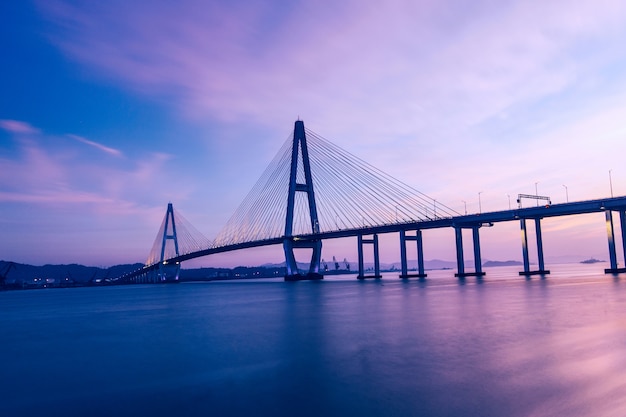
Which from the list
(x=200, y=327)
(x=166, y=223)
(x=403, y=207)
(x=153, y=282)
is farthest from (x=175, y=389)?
(x=153, y=282)

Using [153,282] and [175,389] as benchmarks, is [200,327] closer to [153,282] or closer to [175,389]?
[175,389]

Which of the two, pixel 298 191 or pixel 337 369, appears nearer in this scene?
pixel 337 369

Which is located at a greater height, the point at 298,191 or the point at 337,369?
the point at 298,191

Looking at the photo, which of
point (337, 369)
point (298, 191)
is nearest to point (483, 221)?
point (298, 191)

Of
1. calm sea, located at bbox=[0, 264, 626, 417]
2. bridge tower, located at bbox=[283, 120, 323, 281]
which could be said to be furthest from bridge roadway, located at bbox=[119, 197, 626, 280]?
calm sea, located at bbox=[0, 264, 626, 417]

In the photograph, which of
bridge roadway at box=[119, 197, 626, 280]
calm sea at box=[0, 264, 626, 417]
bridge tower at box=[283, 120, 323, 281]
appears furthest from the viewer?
bridge tower at box=[283, 120, 323, 281]

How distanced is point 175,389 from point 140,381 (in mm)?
1537

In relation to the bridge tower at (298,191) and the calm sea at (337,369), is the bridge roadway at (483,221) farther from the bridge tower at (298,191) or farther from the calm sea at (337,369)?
the calm sea at (337,369)

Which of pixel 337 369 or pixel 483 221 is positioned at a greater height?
pixel 483 221

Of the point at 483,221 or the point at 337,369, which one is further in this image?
the point at 483,221

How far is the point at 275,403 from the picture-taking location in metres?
8.95

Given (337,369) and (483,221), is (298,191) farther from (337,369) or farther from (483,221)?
(337,369)

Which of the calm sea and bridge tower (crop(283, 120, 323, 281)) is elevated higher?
bridge tower (crop(283, 120, 323, 281))

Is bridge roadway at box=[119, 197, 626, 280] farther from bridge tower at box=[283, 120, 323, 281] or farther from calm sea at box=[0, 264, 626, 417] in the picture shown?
calm sea at box=[0, 264, 626, 417]
